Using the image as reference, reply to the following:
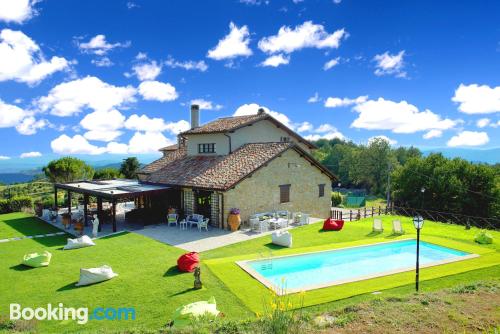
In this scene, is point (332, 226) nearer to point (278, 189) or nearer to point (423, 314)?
point (278, 189)

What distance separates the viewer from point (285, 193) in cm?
2531

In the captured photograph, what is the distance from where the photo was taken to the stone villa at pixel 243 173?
2233 cm

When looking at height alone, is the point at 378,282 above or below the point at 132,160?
below

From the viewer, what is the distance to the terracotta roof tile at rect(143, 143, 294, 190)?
22.3 m

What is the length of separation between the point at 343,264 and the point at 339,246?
1.99 m

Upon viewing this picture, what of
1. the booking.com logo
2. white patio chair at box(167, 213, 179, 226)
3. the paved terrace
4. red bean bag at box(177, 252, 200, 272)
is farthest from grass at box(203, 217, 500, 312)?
white patio chair at box(167, 213, 179, 226)

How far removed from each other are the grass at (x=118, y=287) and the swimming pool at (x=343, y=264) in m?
2.40

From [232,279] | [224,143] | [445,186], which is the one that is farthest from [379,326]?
[445,186]

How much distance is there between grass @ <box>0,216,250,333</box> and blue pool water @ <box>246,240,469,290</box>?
269 cm

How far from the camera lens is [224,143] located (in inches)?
1091

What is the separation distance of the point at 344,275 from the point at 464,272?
4.38m

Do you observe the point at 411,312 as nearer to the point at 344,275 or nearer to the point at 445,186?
the point at 344,275

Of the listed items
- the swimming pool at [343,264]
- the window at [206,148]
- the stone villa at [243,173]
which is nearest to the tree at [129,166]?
the stone villa at [243,173]

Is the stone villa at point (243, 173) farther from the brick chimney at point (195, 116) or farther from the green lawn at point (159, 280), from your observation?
the green lawn at point (159, 280)
